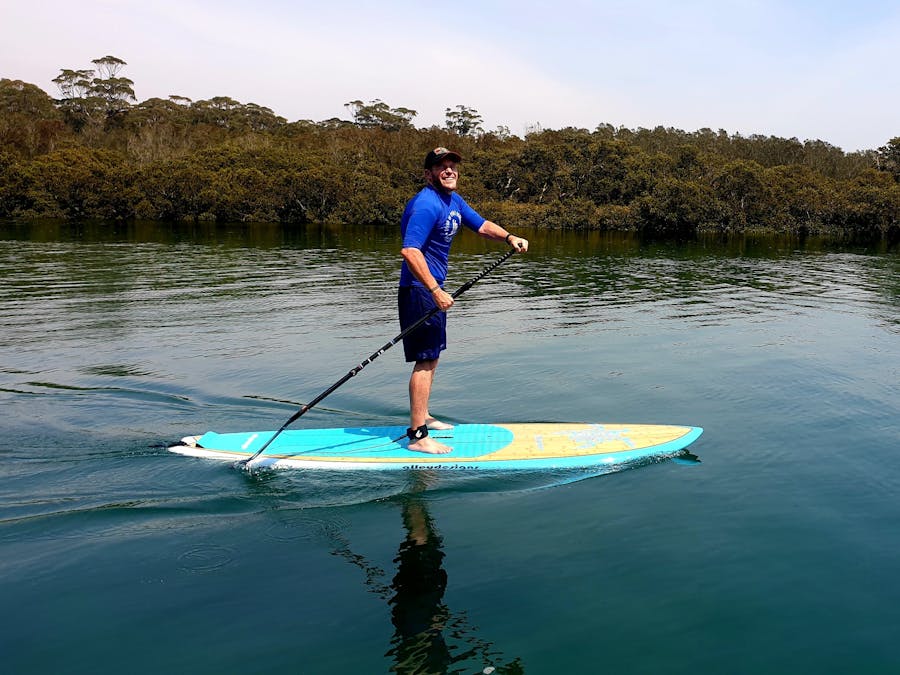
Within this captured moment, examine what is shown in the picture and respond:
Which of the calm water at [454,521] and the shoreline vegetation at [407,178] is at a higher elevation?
the shoreline vegetation at [407,178]

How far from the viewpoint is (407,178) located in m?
76.3

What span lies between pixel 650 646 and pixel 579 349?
8.42 m

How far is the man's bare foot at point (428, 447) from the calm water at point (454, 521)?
1.02ft

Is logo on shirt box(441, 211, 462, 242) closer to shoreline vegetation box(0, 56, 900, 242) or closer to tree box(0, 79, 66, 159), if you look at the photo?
shoreline vegetation box(0, 56, 900, 242)

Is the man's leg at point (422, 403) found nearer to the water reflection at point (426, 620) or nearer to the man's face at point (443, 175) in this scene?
the water reflection at point (426, 620)

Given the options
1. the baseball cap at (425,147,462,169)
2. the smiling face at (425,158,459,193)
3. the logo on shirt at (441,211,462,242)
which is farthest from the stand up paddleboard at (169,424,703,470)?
the baseball cap at (425,147,462,169)

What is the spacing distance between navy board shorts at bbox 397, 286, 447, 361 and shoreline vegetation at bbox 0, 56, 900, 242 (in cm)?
5289

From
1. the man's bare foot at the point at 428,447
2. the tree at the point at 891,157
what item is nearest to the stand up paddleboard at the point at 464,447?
the man's bare foot at the point at 428,447

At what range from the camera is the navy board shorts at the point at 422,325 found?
6203mm

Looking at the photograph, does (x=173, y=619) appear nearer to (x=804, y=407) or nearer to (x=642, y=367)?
(x=804, y=407)

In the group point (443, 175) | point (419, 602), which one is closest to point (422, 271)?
point (443, 175)

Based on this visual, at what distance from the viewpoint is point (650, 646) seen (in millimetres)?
3750

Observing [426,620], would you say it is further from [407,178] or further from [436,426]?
[407,178]

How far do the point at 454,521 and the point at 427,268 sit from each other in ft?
7.00
